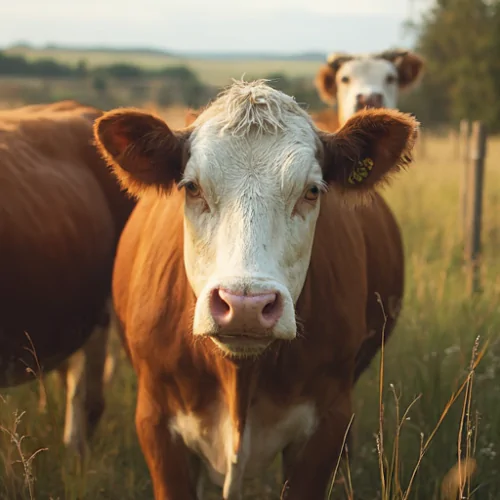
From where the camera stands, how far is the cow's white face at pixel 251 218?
231cm

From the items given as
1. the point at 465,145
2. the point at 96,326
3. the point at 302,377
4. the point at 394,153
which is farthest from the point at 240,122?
the point at 465,145

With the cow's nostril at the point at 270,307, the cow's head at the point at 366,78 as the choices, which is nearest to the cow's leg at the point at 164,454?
the cow's nostril at the point at 270,307

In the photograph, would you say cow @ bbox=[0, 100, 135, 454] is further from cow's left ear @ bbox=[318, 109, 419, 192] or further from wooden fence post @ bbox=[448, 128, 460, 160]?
wooden fence post @ bbox=[448, 128, 460, 160]

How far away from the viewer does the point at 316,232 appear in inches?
123

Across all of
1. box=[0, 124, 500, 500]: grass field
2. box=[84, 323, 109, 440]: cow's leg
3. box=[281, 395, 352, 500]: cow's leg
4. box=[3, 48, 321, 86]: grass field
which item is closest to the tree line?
box=[3, 48, 321, 86]: grass field

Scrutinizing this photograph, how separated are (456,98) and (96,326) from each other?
1181 inches

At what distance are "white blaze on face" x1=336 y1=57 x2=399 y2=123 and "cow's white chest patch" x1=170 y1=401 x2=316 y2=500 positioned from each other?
4.70m

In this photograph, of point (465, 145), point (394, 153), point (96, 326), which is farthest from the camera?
point (465, 145)

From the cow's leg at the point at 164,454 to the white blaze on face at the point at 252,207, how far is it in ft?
2.08

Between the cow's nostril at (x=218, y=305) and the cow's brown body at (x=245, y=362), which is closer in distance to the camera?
the cow's nostril at (x=218, y=305)

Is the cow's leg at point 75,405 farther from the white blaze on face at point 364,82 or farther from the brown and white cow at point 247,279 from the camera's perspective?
the white blaze on face at point 364,82

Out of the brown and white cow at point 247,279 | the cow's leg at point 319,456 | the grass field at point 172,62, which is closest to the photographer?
the brown and white cow at point 247,279

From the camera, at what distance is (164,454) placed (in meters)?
3.06

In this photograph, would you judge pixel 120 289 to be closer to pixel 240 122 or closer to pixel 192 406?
pixel 192 406
